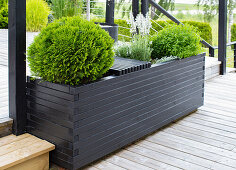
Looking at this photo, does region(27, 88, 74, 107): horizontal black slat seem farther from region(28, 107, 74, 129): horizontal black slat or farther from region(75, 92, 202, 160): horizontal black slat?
region(75, 92, 202, 160): horizontal black slat

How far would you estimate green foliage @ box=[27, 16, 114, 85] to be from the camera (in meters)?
2.27

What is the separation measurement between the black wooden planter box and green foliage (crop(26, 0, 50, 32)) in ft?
12.4

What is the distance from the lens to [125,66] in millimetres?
2766

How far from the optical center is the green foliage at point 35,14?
624cm

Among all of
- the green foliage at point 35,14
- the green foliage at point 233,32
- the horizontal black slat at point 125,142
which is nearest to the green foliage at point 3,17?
the green foliage at point 35,14

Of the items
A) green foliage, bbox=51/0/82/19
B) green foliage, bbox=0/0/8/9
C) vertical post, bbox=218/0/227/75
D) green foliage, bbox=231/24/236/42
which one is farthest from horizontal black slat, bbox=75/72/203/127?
green foliage, bbox=231/24/236/42

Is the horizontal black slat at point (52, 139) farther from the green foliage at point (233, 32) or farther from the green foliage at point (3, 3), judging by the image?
the green foliage at point (233, 32)

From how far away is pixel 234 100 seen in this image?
4.15m


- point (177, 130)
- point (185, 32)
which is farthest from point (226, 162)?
point (185, 32)

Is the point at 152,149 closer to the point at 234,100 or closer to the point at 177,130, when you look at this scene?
the point at 177,130

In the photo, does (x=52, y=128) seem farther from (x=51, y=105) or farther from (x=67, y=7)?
(x=67, y=7)

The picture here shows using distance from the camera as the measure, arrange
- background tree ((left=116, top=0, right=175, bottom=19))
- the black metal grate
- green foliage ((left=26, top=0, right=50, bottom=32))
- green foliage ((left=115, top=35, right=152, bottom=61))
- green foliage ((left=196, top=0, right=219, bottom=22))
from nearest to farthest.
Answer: the black metal grate < green foliage ((left=115, top=35, right=152, bottom=61)) < green foliage ((left=26, top=0, right=50, bottom=32)) < background tree ((left=116, top=0, right=175, bottom=19)) < green foliage ((left=196, top=0, right=219, bottom=22))

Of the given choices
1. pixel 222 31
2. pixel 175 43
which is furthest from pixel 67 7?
pixel 175 43

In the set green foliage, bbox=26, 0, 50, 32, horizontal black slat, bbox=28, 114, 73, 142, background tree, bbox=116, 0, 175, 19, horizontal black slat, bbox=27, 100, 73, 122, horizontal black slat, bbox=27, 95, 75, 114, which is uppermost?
background tree, bbox=116, 0, 175, 19
